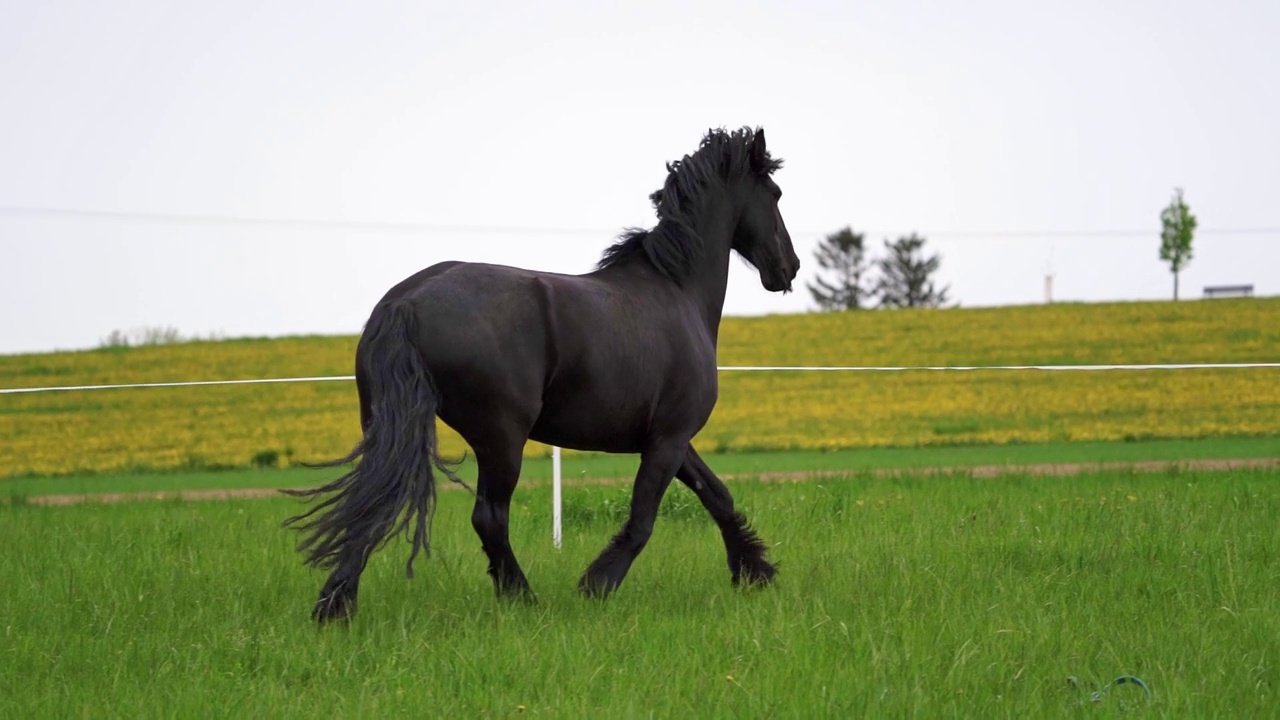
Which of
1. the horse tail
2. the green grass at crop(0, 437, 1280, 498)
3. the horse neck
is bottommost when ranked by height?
the green grass at crop(0, 437, 1280, 498)

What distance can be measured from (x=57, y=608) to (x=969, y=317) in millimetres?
31528

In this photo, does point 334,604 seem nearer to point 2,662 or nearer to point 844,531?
point 2,662

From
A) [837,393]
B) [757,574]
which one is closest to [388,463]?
[757,574]

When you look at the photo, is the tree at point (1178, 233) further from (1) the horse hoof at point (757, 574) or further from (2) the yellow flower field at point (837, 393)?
(1) the horse hoof at point (757, 574)

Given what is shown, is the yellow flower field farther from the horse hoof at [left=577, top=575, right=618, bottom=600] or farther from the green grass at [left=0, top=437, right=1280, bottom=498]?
the horse hoof at [left=577, top=575, right=618, bottom=600]

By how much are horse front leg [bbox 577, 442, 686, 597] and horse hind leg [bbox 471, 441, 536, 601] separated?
35 centimetres

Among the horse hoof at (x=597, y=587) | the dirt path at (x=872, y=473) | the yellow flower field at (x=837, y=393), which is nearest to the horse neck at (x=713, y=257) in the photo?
the horse hoof at (x=597, y=587)

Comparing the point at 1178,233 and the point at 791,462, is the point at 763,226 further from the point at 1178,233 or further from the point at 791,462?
the point at 1178,233

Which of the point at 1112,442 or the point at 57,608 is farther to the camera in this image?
the point at 1112,442

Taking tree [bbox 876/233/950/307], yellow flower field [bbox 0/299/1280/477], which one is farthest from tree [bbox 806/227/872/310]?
yellow flower field [bbox 0/299/1280/477]

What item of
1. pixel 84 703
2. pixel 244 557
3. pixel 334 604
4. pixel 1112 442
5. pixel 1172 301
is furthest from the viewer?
pixel 1172 301

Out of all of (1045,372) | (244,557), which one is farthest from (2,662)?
(1045,372)

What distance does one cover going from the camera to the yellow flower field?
74.2ft

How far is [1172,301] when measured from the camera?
35406 millimetres
